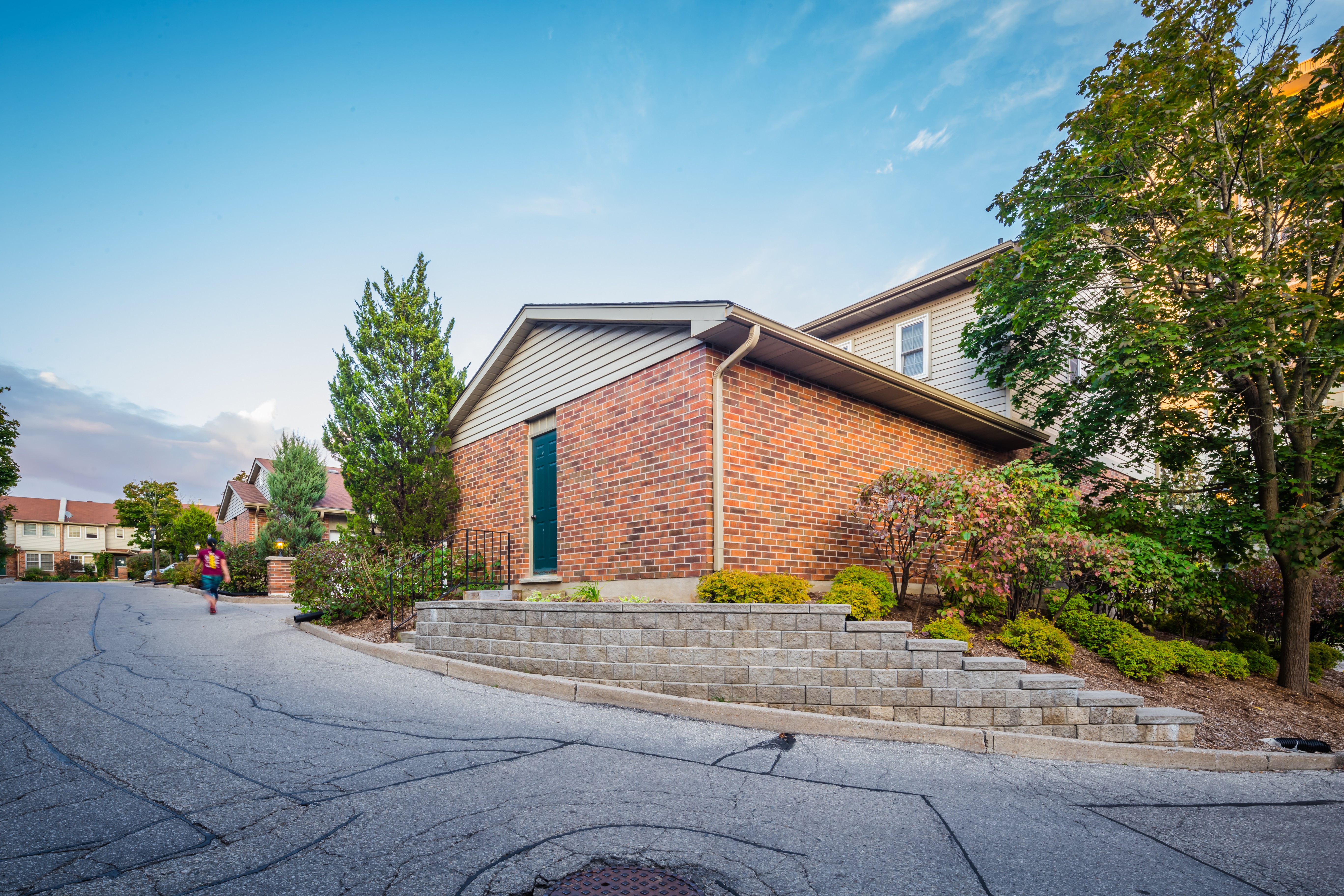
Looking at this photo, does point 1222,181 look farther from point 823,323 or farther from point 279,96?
point 279,96

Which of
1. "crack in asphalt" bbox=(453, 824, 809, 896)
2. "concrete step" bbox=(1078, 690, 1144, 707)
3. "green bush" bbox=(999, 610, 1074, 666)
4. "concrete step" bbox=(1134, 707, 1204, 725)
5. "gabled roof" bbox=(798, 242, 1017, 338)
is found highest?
"gabled roof" bbox=(798, 242, 1017, 338)

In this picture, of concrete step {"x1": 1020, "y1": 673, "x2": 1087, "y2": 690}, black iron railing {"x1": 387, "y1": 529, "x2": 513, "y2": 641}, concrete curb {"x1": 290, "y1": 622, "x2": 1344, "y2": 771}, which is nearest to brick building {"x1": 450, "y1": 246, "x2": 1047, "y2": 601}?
black iron railing {"x1": 387, "y1": 529, "x2": 513, "y2": 641}

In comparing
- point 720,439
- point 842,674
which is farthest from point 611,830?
point 720,439

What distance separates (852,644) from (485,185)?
10.1 metres

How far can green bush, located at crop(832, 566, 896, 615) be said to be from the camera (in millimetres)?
6738

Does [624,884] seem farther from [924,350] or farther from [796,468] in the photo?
[924,350]

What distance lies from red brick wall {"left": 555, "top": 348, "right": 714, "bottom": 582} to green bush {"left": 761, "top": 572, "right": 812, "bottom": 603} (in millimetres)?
875

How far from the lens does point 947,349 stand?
13203 mm

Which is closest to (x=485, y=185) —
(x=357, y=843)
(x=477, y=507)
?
(x=477, y=507)

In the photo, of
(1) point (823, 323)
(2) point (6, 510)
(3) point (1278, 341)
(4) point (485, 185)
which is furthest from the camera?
(2) point (6, 510)

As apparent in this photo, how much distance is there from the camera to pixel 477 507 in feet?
37.8

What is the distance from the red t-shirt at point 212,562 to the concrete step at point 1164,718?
1586 centimetres

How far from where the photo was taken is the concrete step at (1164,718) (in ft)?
17.5

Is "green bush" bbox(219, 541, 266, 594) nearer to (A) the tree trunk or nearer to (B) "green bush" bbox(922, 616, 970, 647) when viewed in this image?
(B) "green bush" bbox(922, 616, 970, 647)
